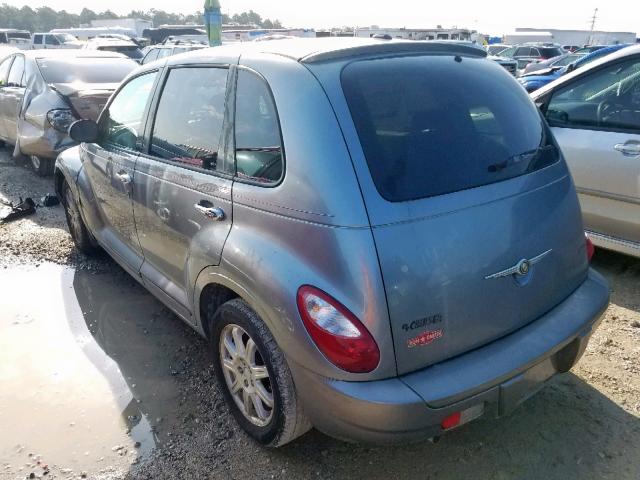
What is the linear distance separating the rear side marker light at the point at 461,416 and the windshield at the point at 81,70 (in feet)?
23.2

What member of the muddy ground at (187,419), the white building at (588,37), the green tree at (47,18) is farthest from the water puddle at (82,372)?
the green tree at (47,18)

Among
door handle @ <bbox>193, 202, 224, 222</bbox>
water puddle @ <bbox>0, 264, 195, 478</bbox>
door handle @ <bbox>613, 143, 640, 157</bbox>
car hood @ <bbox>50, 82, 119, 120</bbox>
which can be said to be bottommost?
water puddle @ <bbox>0, 264, 195, 478</bbox>

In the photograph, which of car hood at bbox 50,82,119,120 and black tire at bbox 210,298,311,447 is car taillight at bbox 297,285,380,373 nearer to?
black tire at bbox 210,298,311,447

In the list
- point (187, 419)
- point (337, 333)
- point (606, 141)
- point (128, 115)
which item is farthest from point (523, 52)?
point (337, 333)

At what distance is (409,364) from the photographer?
1919mm

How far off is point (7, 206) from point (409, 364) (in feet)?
19.1

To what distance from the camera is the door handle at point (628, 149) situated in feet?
11.6

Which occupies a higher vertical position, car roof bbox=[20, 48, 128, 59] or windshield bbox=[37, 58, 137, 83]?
car roof bbox=[20, 48, 128, 59]

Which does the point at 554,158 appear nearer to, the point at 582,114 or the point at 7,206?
the point at 582,114

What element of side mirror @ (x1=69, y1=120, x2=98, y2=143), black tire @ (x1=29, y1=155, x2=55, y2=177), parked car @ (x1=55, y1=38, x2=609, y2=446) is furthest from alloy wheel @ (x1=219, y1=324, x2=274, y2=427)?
black tire @ (x1=29, y1=155, x2=55, y2=177)

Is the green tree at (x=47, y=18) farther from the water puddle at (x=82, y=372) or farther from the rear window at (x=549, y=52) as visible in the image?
the water puddle at (x=82, y=372)

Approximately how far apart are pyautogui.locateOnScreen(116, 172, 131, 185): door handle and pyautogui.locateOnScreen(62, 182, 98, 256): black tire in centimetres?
A: 130

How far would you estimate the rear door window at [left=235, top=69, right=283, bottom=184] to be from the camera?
7.17 ft

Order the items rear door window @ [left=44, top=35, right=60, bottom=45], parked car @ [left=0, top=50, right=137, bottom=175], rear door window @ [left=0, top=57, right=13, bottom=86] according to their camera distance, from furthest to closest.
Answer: rear door window @ [left=44, top=35, right=60, bottom=45], rear door window @ [left=0, top=57, right=13, bottom=86], parked car @ [left=0, top=50, right=137, bottom=175]
